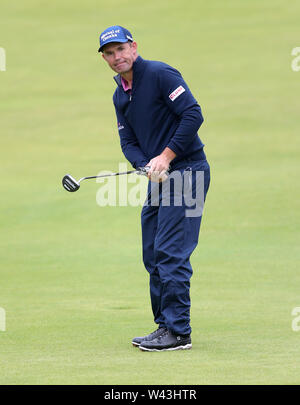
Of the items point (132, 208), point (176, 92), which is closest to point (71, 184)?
point (176, 92)

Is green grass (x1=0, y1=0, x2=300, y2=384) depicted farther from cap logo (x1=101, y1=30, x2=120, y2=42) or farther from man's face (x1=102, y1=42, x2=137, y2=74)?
cap logo (x1=101, y1=30, x2=120, y2=42)

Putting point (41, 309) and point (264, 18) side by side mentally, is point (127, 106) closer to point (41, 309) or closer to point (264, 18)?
point (41, 309)

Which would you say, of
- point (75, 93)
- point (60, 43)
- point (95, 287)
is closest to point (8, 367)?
point (95, 287)

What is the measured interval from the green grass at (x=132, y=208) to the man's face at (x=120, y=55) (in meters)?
1.77

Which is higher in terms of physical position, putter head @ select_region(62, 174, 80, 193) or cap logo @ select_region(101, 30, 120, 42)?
cap logo @ select_region(101, 30, 120, 42)

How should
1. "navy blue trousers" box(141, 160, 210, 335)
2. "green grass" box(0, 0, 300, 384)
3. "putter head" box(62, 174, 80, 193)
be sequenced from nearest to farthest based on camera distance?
"green grass" box(0, 0, 300, 384)
"navy blue trousers" box(141, 160, 210, 335)
"putter head" box(62, 174, 80, 193)

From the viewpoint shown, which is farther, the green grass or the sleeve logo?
the sleeve logo

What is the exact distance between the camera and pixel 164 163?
6.00m

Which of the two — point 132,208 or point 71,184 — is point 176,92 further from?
point 132,208

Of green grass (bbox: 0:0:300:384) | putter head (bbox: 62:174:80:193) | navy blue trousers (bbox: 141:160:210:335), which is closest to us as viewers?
green grass (bbox: 0:0:300:384)

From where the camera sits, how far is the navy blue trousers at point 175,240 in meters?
5.99

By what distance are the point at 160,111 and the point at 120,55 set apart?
435 mm

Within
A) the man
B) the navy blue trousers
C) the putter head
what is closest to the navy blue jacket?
the man

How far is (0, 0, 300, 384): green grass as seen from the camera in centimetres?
580
